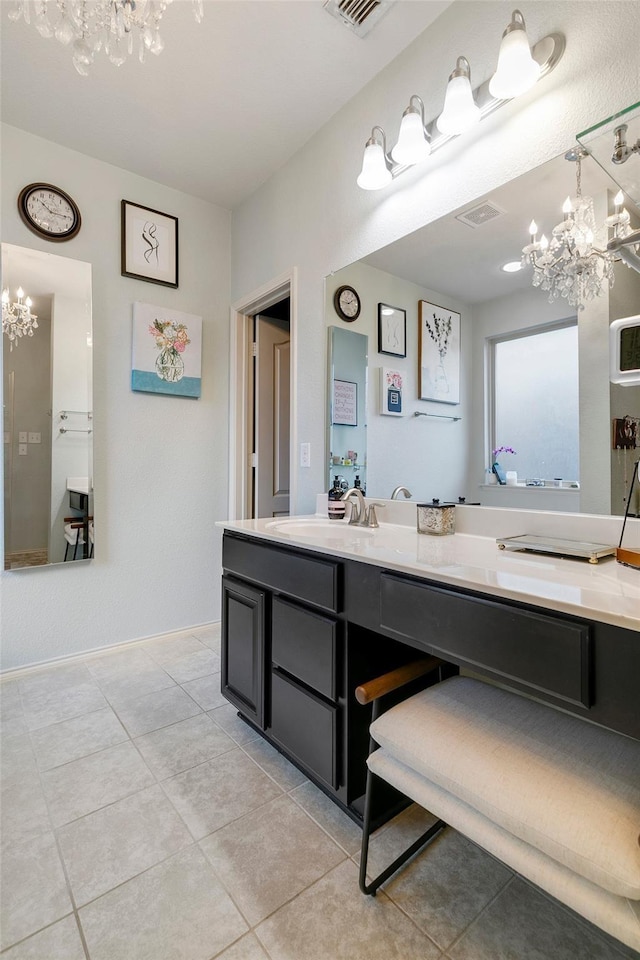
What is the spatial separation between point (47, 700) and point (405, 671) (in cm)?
187

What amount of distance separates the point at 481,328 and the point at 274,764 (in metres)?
1.74

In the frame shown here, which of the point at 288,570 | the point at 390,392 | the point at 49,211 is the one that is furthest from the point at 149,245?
the point at 288,570

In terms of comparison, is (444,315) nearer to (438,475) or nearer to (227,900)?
(438,475)

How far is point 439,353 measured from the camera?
1.70 meters

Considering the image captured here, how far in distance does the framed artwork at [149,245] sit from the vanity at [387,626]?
5.97 ft

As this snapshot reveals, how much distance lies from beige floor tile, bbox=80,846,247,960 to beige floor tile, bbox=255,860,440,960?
0.33 feet

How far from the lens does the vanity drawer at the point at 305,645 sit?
1359 millimetres

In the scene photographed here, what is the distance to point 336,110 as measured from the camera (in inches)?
84.9

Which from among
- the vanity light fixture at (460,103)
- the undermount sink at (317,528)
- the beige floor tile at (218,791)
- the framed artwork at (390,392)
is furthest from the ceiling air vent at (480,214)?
the beige floor tile at (218,791)

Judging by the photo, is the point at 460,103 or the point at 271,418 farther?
the point at 271,418

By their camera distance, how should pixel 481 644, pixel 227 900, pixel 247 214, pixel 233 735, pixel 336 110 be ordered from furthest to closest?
pixel 247 214, pixel 336 110, pixel 233 735, pixel 227 900, pixel 481 644

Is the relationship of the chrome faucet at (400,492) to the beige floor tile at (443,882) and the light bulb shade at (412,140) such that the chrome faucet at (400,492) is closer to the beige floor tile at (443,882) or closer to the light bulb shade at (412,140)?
the beige floor tile at (443,882)

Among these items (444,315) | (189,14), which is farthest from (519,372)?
(189,14)

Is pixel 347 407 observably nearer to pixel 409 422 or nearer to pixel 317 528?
pixel 409 422
